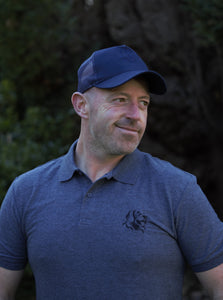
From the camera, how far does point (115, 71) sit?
1.85 m

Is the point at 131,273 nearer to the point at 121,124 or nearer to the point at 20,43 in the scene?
the point at 121,124

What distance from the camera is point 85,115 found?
6.49ft

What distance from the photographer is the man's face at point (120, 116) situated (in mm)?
1836

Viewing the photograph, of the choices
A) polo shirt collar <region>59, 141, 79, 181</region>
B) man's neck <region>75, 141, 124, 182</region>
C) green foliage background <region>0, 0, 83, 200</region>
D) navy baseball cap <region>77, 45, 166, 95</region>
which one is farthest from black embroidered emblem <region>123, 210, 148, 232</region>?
green foliage background <region>0, 0, 83, 200</region>

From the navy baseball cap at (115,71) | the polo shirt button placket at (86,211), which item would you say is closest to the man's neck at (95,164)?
the polo shirt button placket at (86,211)

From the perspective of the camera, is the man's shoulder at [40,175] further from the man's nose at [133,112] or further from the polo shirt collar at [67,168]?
the man's nose at [133,112]

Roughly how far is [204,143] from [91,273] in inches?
156

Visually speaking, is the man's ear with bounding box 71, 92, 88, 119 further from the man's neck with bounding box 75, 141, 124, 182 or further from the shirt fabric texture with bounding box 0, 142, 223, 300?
the shirt fabric texture with bounding box 0, 142, 223, 300

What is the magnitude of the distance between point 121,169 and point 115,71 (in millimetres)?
509

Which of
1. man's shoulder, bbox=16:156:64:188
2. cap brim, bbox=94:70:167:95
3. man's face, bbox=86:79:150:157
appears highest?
cap brim, bbox=94:70:167:95

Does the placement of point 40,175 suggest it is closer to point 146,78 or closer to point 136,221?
point 136,221

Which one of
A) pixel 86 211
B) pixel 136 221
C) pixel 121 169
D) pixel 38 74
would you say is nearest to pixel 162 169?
pixel 121 169

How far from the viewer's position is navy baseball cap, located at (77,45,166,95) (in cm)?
182

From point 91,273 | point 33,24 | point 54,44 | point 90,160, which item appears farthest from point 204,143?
point 91,273
